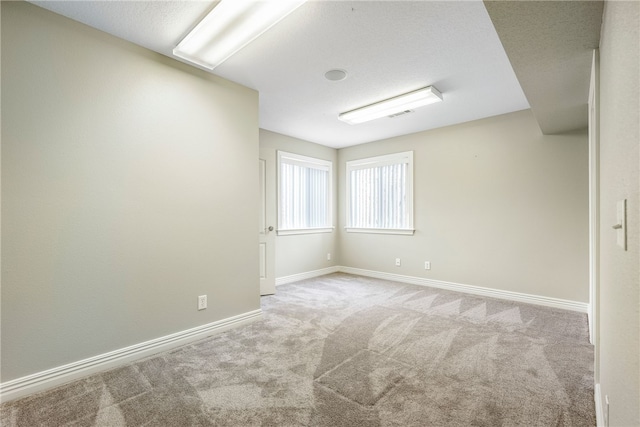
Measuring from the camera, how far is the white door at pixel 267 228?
14.1 feet

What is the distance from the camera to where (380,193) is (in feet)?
17.2

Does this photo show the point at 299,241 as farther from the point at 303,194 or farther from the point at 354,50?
the point at 354,50

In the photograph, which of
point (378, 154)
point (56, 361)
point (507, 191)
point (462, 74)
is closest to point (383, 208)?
point (378, 154)

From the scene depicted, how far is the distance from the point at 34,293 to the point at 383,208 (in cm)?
440

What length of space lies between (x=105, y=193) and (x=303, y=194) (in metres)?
3.29

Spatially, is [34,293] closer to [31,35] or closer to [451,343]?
[31,35]

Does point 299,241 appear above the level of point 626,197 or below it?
below

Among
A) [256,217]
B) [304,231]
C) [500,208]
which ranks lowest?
[304,231]

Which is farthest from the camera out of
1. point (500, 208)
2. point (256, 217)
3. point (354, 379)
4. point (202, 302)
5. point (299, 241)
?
point (299, 241)

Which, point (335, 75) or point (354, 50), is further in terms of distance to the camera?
point (335, 75)

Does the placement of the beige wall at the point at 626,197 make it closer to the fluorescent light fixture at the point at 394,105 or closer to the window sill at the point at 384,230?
the fluorescent light fixture at the point at 394,105

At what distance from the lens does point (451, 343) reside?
2631 mm

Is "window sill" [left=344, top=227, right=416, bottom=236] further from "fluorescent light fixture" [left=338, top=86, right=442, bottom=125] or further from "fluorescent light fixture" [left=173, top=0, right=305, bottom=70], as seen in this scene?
"fluorescent light fixture" [left=173, top=0, right=305, bottom=70]

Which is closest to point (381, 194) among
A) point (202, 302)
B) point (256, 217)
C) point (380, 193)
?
point (380, 193)
